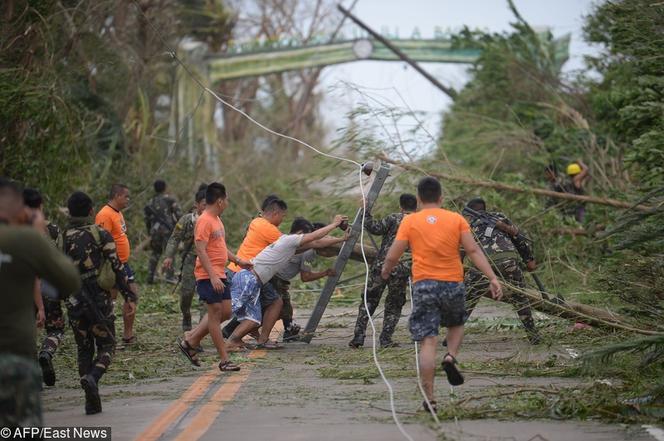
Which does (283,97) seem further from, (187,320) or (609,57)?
(187,320)

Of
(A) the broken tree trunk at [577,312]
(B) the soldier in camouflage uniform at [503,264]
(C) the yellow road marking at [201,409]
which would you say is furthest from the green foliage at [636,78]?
(C) the yellow road marking at [201,409]

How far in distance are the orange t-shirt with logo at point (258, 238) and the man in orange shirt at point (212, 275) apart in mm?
1514

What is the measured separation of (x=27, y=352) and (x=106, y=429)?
227 cm

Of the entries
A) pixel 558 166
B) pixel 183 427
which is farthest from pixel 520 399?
pixel 558 166

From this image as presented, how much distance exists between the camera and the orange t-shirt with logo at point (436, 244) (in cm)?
994

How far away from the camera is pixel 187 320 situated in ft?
52.4

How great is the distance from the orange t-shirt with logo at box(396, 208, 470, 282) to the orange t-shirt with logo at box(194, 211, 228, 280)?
317 centimetres

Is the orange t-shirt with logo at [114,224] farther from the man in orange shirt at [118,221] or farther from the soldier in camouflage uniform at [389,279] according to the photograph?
the soldier in camouflage uniform at [389,279]

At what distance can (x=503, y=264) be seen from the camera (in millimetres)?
13969

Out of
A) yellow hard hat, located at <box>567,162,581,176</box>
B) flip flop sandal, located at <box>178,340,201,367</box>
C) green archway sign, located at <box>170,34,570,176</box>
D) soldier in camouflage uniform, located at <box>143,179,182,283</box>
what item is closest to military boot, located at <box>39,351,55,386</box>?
flip flop sandal, located at <box>178,340,201,367</box>

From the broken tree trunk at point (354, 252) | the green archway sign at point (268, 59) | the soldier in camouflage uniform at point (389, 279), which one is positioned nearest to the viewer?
the soldier in camouflage uniform at point (389, 279)

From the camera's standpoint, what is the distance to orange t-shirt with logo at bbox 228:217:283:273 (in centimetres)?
1440

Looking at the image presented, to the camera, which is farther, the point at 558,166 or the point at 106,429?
the point at 558,166

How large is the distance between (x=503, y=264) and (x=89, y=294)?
540 centimetres
